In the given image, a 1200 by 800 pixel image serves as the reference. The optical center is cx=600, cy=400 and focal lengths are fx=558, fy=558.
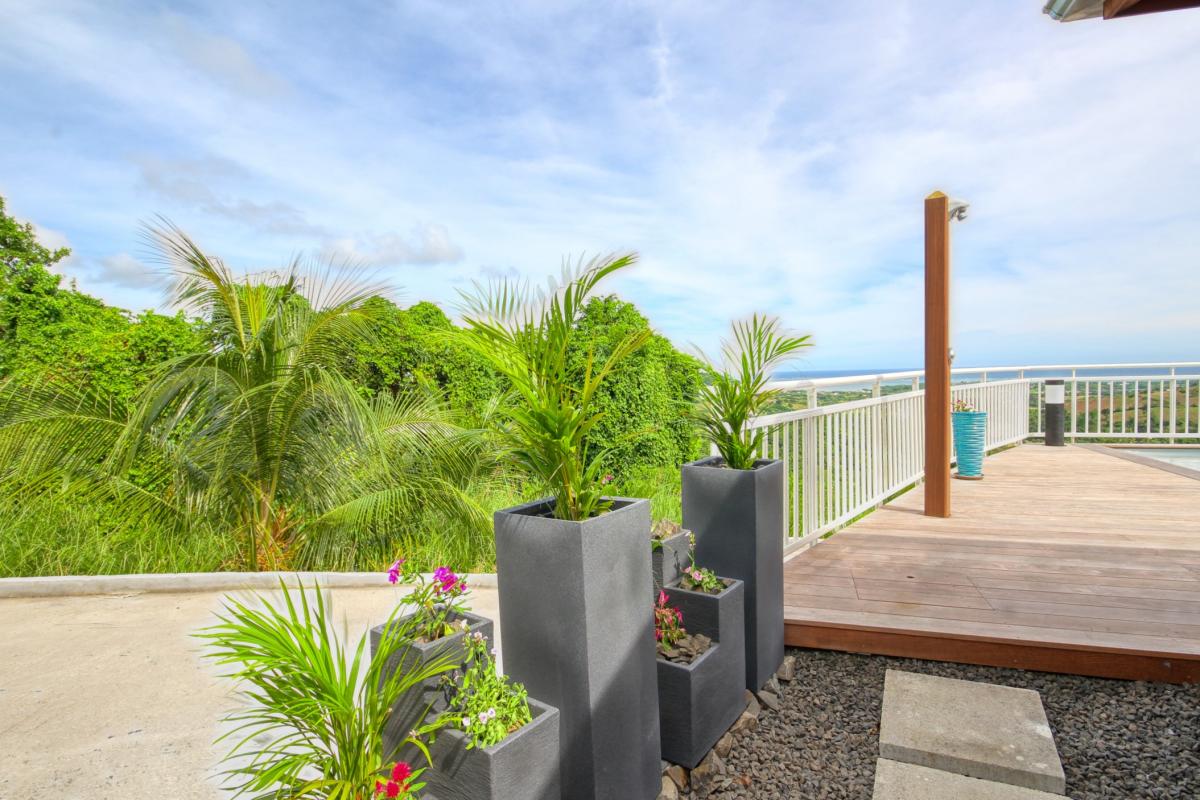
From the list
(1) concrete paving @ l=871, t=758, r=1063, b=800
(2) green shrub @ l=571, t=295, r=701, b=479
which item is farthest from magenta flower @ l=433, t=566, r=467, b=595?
(2) green shrub @ l=571, t=295, r=701, b=479

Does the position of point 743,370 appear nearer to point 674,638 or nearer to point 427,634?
point 674,638

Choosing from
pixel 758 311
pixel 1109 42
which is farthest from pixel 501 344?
pixel 1109 42

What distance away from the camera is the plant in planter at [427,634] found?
1.39 metres

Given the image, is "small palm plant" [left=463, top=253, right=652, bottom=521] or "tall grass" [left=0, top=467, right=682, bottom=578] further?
"tall grass" [left=0, top=467, right=682, bottom=578]

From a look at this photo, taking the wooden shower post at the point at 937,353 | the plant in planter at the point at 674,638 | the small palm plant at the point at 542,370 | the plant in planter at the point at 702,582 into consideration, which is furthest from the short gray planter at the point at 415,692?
the wooden shower post at the point at 937,353

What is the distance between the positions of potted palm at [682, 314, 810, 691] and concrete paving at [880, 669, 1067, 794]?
52cm

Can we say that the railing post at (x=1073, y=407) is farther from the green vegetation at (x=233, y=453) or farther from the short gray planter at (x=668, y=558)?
→ the short gray planter at (x=668, y=558)

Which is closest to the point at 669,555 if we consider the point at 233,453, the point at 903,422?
the point at 233,453

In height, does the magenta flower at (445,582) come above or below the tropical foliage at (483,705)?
above

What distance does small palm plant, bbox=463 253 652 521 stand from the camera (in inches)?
60.3

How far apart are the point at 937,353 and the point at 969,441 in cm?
242

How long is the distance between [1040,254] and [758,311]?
10.3 meters

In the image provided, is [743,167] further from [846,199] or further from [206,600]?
[206,600]

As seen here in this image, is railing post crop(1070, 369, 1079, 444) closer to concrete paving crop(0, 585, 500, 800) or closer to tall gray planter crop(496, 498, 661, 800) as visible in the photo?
concrete paving crop(0, 585, 500, 800)
